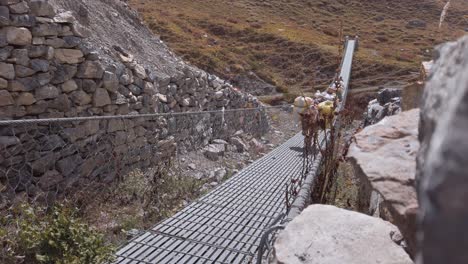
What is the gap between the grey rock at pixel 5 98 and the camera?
4461 mm

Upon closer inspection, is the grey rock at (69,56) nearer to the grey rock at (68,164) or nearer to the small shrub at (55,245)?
the grey rock at (68,164)

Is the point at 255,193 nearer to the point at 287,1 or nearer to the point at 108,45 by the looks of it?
the point at 108,45

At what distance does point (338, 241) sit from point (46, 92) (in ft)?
13.9

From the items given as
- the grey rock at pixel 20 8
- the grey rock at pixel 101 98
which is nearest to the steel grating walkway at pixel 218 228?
the grey rock at pixel 101 98

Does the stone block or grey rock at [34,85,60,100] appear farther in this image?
grey rock at [34,85,60,100]

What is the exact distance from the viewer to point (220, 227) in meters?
3.97

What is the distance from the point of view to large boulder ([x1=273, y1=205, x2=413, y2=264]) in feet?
4.92

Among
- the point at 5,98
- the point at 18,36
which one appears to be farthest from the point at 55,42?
the point at 5,98

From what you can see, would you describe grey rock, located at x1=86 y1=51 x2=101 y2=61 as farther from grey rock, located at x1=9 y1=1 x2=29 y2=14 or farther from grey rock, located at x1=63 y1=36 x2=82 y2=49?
grey rock, located at x1=9 y1=1 x2=29 y2=14

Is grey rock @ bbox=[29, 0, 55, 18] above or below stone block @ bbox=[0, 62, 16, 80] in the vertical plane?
above

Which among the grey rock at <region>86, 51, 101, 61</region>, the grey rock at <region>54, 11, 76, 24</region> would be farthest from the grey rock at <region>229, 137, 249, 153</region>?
the grey rock at <region>54, 11, 76, 24</region>

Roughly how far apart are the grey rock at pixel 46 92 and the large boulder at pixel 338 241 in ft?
13.1

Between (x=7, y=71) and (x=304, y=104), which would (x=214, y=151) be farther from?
(x=7, y=71)

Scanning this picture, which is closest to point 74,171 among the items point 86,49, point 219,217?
point 86,49
